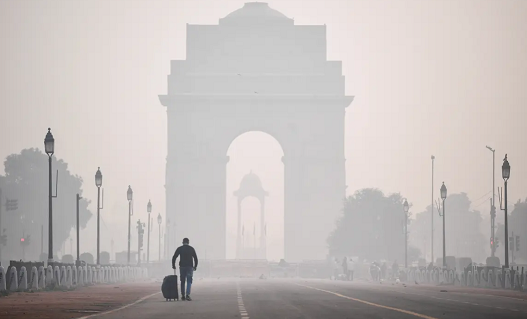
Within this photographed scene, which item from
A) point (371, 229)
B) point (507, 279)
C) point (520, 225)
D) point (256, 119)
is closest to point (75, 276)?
point (507, 279)

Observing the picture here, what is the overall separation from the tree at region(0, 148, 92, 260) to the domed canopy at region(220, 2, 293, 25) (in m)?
23.7

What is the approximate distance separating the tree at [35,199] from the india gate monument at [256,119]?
1083 centimetres

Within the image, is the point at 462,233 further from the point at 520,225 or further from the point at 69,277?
the point at 69,277

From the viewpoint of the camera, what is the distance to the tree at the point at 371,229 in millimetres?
112750

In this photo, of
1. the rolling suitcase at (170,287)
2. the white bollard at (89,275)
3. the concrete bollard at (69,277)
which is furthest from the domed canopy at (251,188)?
the rolling suitcase at (170,287)

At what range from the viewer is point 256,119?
129375 mm

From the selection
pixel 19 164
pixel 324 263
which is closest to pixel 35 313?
pixel 324 263

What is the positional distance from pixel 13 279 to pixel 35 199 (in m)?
85.7

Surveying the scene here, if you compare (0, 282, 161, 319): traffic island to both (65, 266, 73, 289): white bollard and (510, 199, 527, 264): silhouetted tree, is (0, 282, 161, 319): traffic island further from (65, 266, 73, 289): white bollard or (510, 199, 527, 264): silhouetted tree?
(510, 199, 527, 264): silhouetted tree

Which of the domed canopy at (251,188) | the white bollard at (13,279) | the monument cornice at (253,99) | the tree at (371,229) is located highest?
the monument cornice at (253,99)

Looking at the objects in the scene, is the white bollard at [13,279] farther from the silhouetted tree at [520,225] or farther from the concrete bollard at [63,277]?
the silhouetted tree at [520,225]

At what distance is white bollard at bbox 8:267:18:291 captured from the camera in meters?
34.5

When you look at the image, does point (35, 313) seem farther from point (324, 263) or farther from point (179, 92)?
point (179, 92)

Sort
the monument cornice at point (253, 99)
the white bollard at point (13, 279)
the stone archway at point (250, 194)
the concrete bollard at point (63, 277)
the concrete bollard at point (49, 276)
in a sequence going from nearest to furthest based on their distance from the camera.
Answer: the white bollard at point (13, 279), the concrete bollard at point (49, 276), the concrete bollard at point (63, 277), the monument cornice at point (253, 99), the stone archway at point (250, 194)
